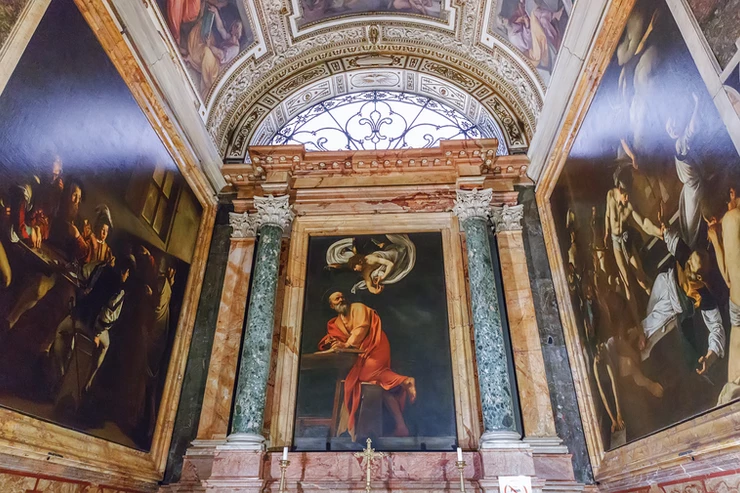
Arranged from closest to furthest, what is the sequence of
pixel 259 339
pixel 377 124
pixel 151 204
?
pixel 151 204 → pixel 259 339 → pixel 377 124

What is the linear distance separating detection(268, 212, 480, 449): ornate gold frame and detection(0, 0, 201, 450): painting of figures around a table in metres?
1.81

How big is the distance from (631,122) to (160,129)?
21.6ft

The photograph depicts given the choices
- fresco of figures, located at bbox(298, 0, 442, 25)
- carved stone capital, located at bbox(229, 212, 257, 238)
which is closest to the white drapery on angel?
carved stone capital, located at bbox(229, 212, 257, 238)

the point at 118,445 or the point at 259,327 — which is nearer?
the point at 118,445

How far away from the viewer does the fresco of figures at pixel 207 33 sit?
809 centimetres

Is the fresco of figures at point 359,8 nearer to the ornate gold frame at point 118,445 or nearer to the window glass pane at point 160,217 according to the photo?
the ornate gold frame at point 118,445

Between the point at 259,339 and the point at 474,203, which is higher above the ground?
the point at 474,203

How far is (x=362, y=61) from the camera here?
11289 mm

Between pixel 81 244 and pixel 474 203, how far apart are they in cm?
601

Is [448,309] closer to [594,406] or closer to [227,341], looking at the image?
[594,406]

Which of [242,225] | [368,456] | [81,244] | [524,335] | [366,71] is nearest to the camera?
[81,244]

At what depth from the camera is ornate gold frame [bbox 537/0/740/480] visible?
4266 mm

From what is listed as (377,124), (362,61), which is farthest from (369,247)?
(362,61)

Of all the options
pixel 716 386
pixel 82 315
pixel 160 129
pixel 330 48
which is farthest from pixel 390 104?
pixel 716 386
